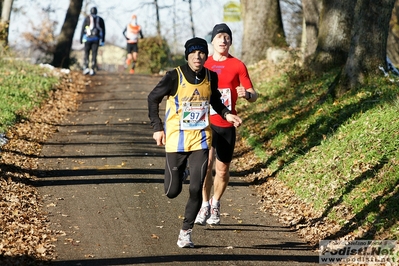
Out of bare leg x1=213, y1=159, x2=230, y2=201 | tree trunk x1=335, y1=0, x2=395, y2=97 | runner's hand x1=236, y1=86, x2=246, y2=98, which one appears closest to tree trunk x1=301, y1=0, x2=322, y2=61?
tree trunk x1=335, y1=0, x2=395, y2=97

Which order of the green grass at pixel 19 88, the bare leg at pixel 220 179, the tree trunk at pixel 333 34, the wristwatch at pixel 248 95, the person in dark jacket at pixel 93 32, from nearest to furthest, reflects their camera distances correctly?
A: the wristwatch at pixel 248 95 → the bare leg at pixel 220 179 → the green grass at pixel 19 88 → the tree trunk at pixel 333 34 → the person in dark jacket at pixel 93 32

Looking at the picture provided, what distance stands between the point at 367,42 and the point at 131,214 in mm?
6966

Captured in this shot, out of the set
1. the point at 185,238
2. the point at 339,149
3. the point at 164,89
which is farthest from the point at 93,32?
the point at 185,238

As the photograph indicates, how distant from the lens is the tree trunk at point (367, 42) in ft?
49.9

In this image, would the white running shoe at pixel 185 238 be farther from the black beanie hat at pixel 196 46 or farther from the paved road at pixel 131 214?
the black beanie hat at pixel 196 46

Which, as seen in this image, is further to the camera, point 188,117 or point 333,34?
point 333,34

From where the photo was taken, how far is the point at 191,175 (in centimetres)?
895

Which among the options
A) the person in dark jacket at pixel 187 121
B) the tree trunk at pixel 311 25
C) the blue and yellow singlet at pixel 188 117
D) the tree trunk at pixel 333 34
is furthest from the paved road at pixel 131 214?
the tree trunk at pixel 311 25

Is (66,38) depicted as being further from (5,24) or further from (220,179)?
(220,179)

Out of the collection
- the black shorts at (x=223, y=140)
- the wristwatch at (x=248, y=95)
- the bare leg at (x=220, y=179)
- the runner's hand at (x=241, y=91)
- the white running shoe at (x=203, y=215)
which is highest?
the runner's hand at (x=241, y=91)

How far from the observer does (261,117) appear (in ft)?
61.9

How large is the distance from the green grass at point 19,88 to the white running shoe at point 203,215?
23.2ft

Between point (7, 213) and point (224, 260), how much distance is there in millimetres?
3087

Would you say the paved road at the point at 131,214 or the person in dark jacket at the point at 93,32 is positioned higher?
the person in dark jacket at the point at 93,32
